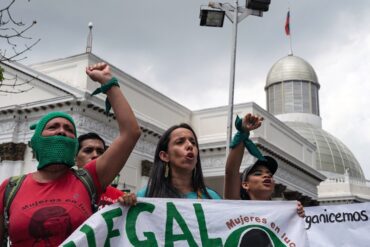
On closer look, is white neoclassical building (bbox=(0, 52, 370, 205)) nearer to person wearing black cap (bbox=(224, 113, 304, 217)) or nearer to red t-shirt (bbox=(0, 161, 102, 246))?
person wearing black cap (bbox=(224, 113, 304, 217))

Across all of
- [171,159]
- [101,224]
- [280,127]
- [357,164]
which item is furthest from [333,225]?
[357,164]

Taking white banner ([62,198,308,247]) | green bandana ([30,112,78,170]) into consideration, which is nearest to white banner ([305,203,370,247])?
white banner ([62,198,308,247])

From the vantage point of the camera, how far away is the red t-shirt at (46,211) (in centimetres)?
248

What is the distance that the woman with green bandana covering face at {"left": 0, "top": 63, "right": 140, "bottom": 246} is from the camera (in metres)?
2.49

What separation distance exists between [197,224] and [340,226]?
5.96ft

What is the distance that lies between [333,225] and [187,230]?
1861mm

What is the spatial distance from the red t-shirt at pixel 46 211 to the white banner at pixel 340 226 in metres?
2.48

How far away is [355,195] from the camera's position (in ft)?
130

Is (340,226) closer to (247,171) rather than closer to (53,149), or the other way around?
(247,171)

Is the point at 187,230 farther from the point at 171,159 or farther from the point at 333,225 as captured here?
the point at 333,225

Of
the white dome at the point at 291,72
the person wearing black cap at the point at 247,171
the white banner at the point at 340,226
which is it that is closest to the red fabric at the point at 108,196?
the person wearing black cap at the point at 247,171

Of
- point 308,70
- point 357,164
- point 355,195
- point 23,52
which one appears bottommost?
point 23,52

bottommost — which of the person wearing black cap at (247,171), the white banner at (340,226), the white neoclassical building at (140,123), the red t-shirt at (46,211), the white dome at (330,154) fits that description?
the red t-shirt at (46,211)

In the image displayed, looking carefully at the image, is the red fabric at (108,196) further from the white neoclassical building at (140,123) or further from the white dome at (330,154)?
the white dome at (330,154)
